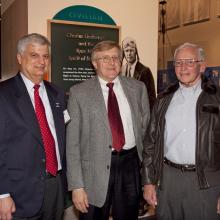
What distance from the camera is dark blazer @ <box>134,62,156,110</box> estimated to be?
12.1ft

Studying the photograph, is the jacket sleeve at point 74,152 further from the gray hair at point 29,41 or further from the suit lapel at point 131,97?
the gray hair at point 29,41

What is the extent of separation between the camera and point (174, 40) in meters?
7.75

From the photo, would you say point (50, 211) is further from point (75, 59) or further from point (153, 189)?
point (75, 59)

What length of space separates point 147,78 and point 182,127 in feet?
5.15

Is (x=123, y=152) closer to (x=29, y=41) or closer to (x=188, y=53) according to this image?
(x=188, y=53)

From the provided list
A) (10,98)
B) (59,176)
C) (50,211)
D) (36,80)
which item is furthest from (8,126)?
(50,211)

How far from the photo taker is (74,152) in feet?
7.52

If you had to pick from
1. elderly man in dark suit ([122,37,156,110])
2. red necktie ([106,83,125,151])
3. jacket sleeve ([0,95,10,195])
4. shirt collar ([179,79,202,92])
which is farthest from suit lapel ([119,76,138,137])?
elderly man in dark suit ([122,37,156,110])

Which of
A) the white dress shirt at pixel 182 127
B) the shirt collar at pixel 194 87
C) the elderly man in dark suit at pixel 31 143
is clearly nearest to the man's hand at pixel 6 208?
the elderly man in dark suit at pixel 31 143

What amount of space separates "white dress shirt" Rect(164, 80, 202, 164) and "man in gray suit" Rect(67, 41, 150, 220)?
264 millimetres

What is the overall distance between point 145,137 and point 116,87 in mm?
453

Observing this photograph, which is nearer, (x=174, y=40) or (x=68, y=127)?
(x=68, y=127)

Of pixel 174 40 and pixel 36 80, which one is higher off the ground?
pixel 174 40

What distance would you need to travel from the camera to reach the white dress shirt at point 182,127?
2195mm
